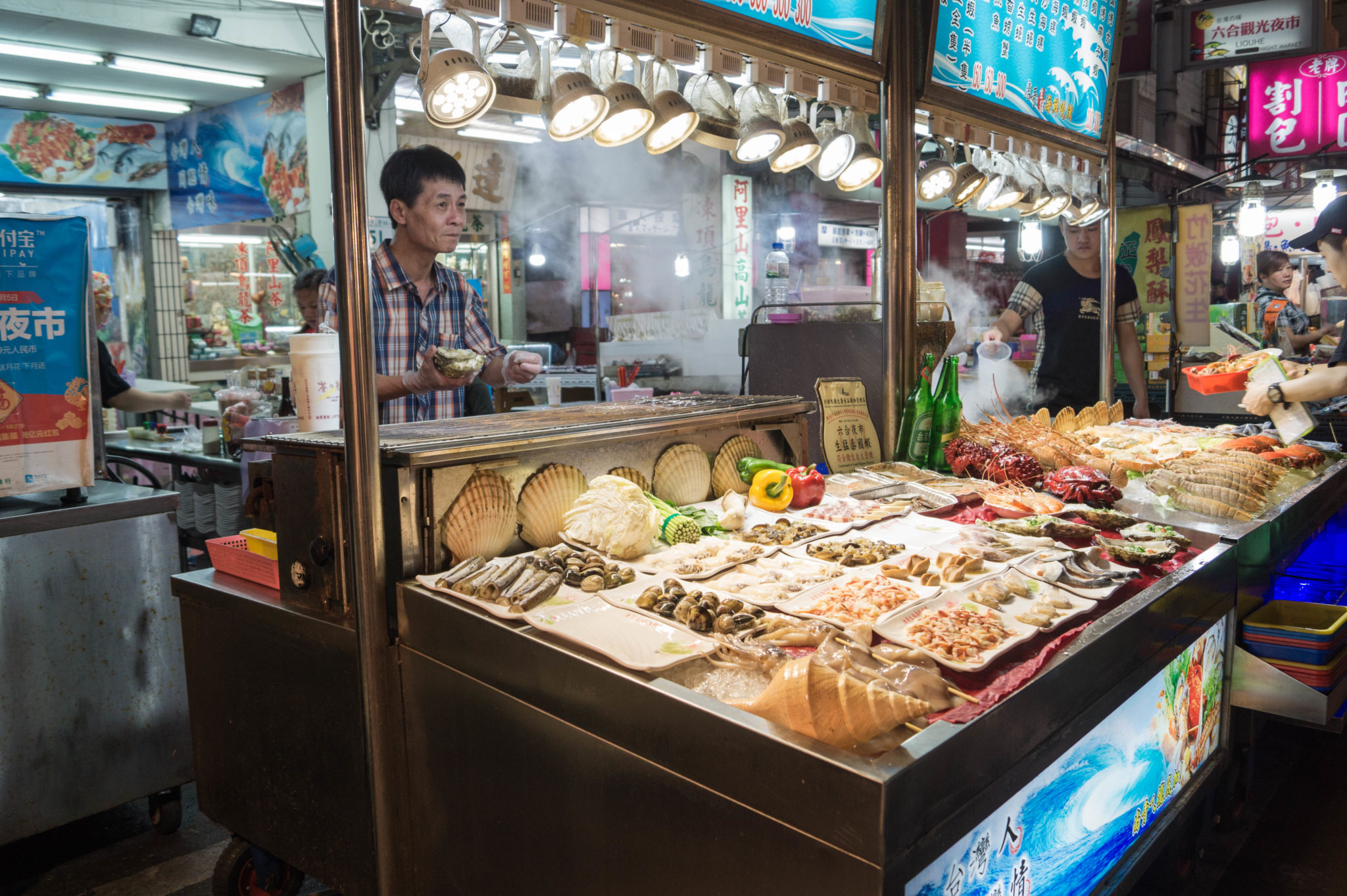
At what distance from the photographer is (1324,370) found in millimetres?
3246

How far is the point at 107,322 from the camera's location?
923 centimetres

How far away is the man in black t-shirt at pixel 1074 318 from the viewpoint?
5.00 metres

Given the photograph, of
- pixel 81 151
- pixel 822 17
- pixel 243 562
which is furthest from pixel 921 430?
pixel 81 151

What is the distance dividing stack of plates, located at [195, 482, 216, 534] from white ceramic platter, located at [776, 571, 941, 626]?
421 cm

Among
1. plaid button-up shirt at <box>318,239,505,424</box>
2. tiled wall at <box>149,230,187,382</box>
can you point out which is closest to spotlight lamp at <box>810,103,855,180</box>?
plaid button-up shirt at <box>318,239,505,424</box>

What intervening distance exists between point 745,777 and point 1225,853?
226cm

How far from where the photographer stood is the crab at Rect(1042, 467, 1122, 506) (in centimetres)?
256

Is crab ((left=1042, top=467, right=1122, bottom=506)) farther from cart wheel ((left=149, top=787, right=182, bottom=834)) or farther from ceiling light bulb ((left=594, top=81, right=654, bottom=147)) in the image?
cart wheel ((left=149, top=787, right=182, bottom=834))

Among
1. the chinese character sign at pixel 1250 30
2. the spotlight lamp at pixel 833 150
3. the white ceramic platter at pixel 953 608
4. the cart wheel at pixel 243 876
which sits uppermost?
the chinese character sign at pixel 1250 30

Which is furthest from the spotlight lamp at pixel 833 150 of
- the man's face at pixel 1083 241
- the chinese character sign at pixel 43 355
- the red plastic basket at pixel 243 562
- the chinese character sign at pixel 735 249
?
the chinese character sign at pixel 735 249

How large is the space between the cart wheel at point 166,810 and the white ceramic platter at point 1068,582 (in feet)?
8.92

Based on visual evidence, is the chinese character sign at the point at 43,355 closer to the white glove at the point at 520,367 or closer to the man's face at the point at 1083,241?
the white glove at the point at 520,367

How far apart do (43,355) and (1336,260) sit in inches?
186

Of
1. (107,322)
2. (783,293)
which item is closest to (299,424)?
(783,293)
